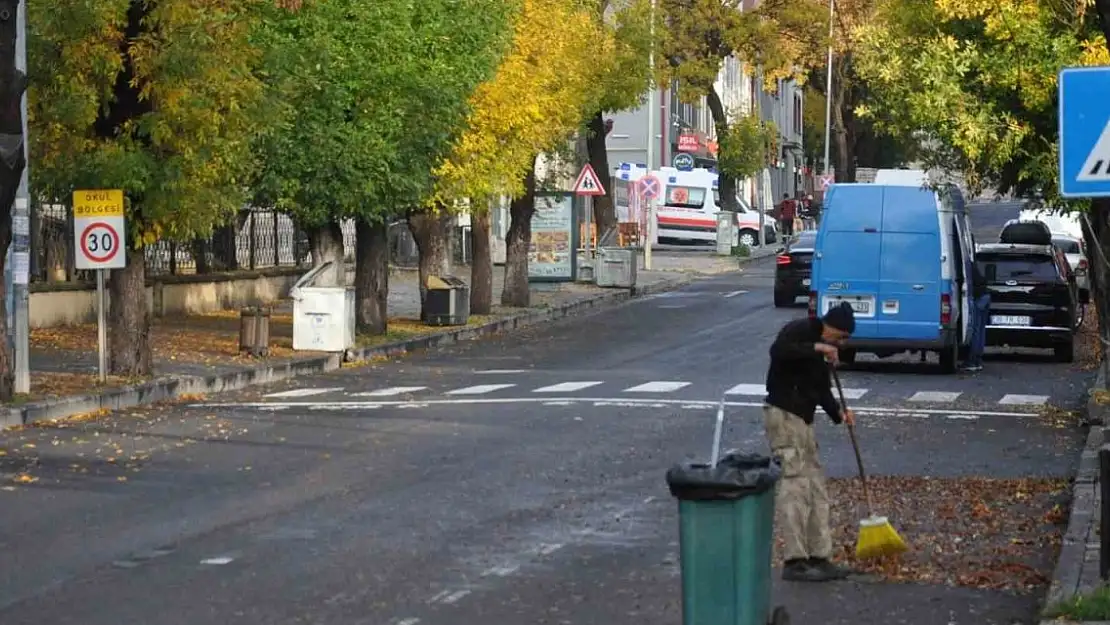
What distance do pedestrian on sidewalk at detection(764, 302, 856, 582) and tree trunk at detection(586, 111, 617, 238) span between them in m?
42.3

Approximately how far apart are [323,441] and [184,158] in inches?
252

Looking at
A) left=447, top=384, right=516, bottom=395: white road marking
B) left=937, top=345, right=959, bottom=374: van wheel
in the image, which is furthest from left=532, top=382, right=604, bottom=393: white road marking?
left=937, top=345, right=959, bottom=374: van wheel

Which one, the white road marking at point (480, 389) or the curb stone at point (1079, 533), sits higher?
the curb stone at point (1079, 533)

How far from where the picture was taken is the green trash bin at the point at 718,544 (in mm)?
8969

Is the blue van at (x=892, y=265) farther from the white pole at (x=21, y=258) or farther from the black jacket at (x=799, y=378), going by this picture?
the black jacket at (x=799, y=378)

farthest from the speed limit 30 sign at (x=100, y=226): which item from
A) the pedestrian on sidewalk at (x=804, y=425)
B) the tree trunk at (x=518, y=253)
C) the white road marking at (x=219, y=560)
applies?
the tree trunk at (x=518, y=253)

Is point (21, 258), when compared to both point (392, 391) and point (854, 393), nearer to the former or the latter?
point (392, 391)

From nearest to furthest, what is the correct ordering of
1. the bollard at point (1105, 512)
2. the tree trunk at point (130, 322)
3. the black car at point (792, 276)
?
the bollard at point (1105, 512)
the tree trunk at point (130, 322)
the black car at point (792, 276)

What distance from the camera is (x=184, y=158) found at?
23.6m

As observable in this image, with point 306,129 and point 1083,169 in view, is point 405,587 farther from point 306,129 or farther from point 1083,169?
point 306,129

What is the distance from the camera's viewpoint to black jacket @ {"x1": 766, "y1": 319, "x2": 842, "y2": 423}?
11.4m

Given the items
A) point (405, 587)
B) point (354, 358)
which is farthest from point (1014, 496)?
point (354, 358)

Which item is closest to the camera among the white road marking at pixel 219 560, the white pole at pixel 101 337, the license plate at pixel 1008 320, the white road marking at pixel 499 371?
the white road marking at pixel 219 560

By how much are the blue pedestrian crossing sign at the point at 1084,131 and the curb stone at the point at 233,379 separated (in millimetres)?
13291
